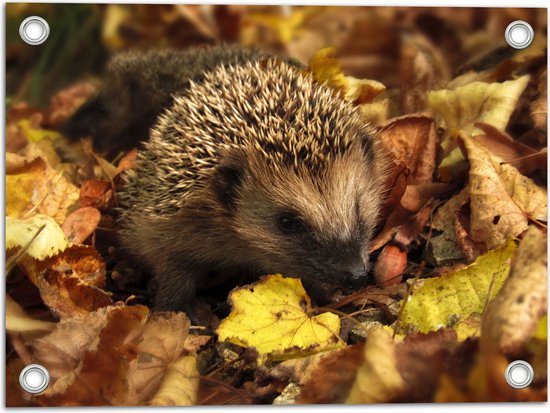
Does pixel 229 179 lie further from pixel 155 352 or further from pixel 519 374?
pixel 519 374

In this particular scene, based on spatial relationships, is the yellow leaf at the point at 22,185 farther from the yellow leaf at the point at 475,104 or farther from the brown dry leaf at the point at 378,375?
the yellow leaf at the point at 475,104

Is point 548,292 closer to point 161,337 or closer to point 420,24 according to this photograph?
point 161,337

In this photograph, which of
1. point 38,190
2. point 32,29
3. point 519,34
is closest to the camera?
point 32,29

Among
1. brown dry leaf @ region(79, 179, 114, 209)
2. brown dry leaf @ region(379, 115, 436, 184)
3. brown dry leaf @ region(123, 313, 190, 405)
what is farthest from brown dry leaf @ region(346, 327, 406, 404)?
brown dry leaf @ region(79, 179, 114, 209)

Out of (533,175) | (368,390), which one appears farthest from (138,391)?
(533,175)

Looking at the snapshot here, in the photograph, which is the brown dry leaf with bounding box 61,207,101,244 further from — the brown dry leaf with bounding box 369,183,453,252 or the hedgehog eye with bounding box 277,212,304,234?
the brown dry leaf with bounding box 369,183,453,252

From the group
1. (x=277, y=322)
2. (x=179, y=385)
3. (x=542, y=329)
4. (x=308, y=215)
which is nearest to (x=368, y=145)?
(x=308, y=215)
